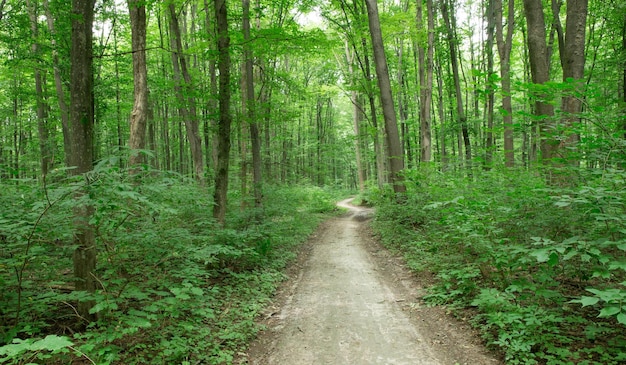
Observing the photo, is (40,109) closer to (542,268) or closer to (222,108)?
(222,108)

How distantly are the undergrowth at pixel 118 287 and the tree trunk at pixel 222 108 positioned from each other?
3.88 feet

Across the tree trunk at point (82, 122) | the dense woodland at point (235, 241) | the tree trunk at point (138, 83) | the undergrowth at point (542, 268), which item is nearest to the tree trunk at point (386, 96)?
the dense woodland at point (235, 241)

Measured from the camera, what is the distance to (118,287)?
3.72 meters

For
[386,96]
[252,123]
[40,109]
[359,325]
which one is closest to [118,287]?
[359,325]

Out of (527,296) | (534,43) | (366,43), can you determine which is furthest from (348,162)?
(527,296)

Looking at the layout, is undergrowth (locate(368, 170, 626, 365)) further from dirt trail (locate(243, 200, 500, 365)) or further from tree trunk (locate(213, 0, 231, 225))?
tree trunk (locate(213, 0, 231, 225))

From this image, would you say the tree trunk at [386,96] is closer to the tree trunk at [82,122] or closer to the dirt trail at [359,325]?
the dirt trail at [359,325]

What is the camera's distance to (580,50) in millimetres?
6449

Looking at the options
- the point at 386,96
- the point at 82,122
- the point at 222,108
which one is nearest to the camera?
the point at 82,122

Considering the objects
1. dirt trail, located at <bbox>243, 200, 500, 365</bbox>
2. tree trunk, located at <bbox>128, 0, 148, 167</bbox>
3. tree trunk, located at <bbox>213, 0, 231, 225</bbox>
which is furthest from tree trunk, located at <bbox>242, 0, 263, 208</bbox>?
dirt trail, located at <bbox>243, 200, 500, 365</bbox>

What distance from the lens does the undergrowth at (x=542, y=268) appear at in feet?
9.93

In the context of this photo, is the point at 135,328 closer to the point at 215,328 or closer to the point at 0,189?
the point at 215,328

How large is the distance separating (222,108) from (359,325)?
5.48 meters

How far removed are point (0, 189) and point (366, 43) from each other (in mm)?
14722
